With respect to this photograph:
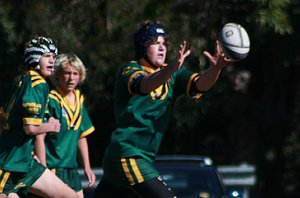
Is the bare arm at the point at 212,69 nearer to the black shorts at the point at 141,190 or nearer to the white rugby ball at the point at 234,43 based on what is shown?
the white rugby ball at the point at 234,43

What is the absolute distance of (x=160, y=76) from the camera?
7.66 meters

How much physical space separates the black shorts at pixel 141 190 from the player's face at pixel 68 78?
1995 millimetres

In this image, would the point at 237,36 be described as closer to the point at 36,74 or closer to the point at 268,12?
the point at 36,74

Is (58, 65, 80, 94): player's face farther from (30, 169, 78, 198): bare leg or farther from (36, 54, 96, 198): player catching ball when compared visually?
(30, 169, 78, 198): bare leg

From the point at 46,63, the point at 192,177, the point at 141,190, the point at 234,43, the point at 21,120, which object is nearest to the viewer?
the point at 141,190

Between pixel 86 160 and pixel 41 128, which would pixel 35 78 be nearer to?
pixel 41 128

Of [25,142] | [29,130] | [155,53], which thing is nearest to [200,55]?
[25,142]

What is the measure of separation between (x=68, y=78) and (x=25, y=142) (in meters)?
1.37

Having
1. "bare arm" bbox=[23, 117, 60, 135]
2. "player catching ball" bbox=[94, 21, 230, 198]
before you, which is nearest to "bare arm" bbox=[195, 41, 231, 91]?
"player catching ball" bbox=[94, 21, 230, 198]

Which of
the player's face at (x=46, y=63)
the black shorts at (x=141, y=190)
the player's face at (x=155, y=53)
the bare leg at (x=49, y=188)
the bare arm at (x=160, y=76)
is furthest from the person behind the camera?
the player's face at (x=46, y=63)

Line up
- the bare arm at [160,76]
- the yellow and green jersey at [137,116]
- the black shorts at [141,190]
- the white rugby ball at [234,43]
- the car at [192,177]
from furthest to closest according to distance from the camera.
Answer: the car at [192,177]
the white rugby ball at [234,43]
the yellow and green jersey at [137,116]
the black shorts at [141,190]
the bare arm at [160,76]

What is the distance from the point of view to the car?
11.9 metres

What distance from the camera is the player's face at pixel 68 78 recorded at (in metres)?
10.0

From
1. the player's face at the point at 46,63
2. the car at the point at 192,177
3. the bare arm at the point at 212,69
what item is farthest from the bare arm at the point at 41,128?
the car at the point at 192,177
